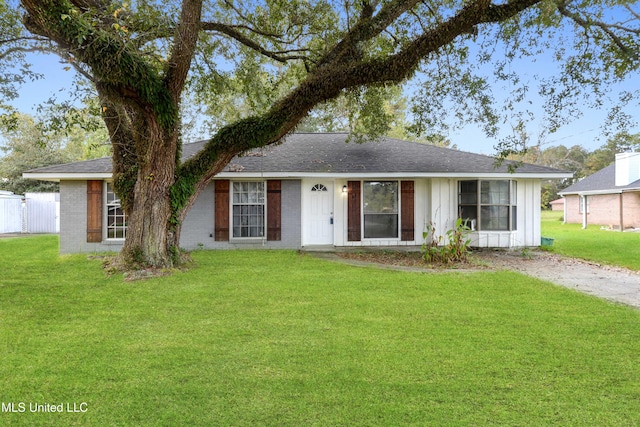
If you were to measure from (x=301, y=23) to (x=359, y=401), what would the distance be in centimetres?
875

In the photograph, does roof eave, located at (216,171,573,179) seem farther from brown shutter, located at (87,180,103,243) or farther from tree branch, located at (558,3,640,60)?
tree branch, located at (558,3,640,60)

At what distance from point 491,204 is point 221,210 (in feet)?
26.0

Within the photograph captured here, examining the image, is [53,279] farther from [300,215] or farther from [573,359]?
[573,359]

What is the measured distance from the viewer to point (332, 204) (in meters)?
11.3

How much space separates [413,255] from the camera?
10039 mm

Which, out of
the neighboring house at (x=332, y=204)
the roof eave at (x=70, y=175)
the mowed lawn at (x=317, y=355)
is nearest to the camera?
the mowed lawn at (x=317, y=355)

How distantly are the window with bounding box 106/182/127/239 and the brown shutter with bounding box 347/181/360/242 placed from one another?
646cm

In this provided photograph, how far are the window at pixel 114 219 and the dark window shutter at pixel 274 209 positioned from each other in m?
4.08

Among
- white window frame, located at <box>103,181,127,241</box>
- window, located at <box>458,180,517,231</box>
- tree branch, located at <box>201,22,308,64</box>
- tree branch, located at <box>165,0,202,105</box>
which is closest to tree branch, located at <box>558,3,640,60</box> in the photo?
window, located at <box>458,180,517,231</box>

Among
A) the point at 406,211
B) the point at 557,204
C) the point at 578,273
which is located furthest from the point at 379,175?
the point at 557,204

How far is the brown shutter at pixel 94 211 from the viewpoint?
1041 cm

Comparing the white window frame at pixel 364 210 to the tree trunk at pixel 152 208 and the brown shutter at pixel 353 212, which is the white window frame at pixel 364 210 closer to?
the brown shutter at pixel 353 212

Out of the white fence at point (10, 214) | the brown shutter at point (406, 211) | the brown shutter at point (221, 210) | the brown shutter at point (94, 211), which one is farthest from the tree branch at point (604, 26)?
the white fence at point (10, 214)

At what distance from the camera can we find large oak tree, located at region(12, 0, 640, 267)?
6.73 m
